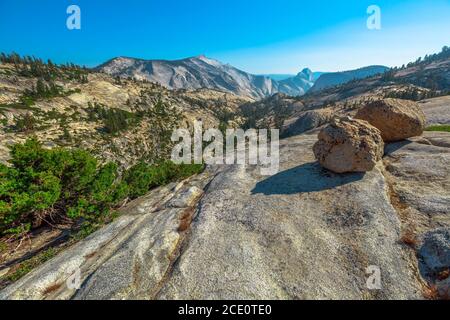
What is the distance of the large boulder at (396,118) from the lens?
2453 centimetres

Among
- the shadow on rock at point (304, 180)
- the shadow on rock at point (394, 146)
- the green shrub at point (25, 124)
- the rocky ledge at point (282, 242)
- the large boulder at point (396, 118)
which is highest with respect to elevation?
the green shrub at point (25, 124)

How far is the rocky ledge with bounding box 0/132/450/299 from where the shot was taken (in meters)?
12.1

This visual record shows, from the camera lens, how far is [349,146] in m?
19.9

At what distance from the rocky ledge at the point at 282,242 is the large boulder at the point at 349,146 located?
1005 mm

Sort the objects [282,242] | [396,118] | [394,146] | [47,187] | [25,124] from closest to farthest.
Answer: [282,242] < [47,187] < [396,118] < [394,146] < [25,124]

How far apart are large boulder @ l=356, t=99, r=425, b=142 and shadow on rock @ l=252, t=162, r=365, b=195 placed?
8.70 meters

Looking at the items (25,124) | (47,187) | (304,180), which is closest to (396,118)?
(304,180)

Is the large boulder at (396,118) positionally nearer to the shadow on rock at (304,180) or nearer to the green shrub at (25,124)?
the shadow on rock at (304,180)

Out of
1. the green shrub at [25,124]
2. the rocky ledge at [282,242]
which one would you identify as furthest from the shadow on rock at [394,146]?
the green shrub at [25,124]

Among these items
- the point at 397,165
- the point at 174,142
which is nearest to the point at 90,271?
the point at 397,165

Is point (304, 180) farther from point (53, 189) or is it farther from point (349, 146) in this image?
point (53, 189)

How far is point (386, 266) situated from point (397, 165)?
13.1 m

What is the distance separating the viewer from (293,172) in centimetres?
2352

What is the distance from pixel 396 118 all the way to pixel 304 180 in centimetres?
1317
